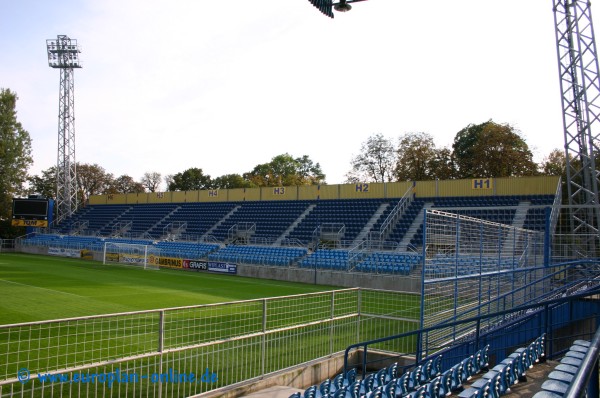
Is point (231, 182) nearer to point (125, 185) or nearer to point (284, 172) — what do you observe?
point (284, 172)

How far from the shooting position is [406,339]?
37.3 ft

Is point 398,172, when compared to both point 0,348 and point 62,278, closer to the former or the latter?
point 62,278

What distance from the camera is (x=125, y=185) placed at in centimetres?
8450

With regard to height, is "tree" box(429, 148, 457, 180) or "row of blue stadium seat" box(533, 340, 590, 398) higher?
"tree" box(429, 148, 457, 180)

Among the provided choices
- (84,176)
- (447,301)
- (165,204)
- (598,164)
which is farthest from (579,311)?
(84,176)

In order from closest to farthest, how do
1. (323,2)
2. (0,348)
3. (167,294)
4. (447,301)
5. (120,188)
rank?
(323,2) < (0,348) < (447,301) < (167,294) < (120,188)

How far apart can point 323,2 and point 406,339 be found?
763 centimetres

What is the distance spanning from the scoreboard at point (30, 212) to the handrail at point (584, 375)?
48.5m

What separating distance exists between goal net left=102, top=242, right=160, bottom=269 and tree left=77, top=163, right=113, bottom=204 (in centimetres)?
4352

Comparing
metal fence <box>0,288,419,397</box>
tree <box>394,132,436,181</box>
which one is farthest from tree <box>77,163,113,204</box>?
metal fence <box>0,288,419,397</box>

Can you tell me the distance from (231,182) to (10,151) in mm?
33461

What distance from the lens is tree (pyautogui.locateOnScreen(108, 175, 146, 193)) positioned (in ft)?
270

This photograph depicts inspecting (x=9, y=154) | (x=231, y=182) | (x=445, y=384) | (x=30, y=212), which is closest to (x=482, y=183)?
(x=445, y=384)

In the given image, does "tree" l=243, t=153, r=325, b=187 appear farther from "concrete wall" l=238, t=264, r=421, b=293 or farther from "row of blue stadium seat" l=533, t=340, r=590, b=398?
"row of blue stadium seat" l=533, t=340, r=590, b=398
